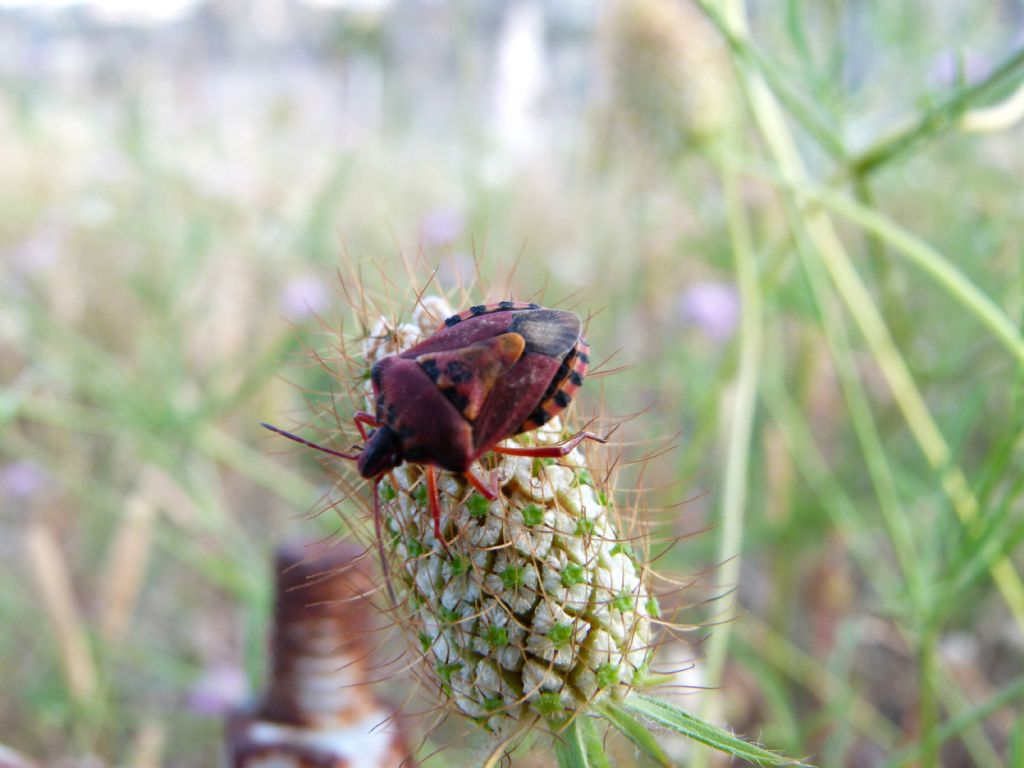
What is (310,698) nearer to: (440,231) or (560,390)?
(560,390)

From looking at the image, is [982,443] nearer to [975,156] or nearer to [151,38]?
[975,156]

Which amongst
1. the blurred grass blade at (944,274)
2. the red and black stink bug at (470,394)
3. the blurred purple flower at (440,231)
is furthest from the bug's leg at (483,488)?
the blurred purple flower at (440,231)

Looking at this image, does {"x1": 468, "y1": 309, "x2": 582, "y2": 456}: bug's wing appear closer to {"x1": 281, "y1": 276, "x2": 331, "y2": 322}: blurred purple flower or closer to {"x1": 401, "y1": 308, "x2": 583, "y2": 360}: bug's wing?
{"x1": 401, "y1": 308, "x2": 583, "y2": 360}: bug's wing

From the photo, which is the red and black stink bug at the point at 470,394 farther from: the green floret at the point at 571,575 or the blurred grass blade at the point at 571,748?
the blurred grass blade at the point at 571,748

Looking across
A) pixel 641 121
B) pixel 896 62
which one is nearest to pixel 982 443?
pixel 896 62

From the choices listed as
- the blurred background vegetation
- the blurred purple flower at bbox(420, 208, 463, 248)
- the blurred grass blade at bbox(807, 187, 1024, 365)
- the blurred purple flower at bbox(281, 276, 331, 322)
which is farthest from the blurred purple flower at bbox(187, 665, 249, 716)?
the blurred grass blade at bbox(807, 187, 1024, 365)

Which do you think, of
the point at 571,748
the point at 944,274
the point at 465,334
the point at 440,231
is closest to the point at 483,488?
the point at 465,334
